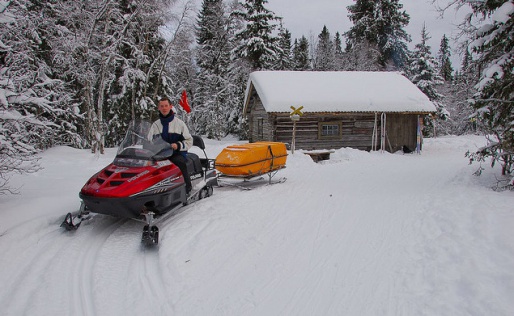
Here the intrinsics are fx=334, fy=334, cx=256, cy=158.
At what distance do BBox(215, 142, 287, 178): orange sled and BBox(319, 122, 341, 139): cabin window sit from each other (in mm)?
9571

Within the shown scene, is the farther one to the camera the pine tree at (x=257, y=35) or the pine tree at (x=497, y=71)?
the pine tree at (x=257, y=35)

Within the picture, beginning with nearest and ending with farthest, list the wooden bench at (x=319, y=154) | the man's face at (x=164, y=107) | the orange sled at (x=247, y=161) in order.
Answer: the man's face at (x=164, y=107) < the orange sled at (x=247, y=161) < the wooden bench at (x=319, y=154)

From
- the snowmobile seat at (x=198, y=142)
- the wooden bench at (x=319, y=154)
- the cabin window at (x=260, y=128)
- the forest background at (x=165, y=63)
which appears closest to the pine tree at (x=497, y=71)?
the forest background at (x=165, y=63)

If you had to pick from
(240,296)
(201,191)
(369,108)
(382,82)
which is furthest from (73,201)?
(382,82)

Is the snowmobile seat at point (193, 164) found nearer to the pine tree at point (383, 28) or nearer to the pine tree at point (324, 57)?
the pine tree at point (383, 28)

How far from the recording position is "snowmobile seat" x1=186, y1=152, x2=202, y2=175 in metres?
6.52

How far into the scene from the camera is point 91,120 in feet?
49.7

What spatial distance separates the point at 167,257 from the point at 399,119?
17294mm

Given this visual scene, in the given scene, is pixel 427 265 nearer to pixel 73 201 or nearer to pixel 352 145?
pixel 73 201

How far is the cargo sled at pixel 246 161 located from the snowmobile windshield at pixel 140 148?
2.46 meters

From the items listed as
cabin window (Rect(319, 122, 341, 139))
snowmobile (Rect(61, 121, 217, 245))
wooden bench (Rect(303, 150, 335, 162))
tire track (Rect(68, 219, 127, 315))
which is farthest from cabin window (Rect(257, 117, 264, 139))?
tire track (Rect(68, 219, 127, 315))

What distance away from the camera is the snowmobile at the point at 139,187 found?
15.0 ft

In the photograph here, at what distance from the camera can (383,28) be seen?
28.3 m

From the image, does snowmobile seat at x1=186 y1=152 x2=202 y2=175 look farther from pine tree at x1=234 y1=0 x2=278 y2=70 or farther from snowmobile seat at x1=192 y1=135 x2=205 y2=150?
pine tree at x1=234 y1=0 x2=278 y2=70
